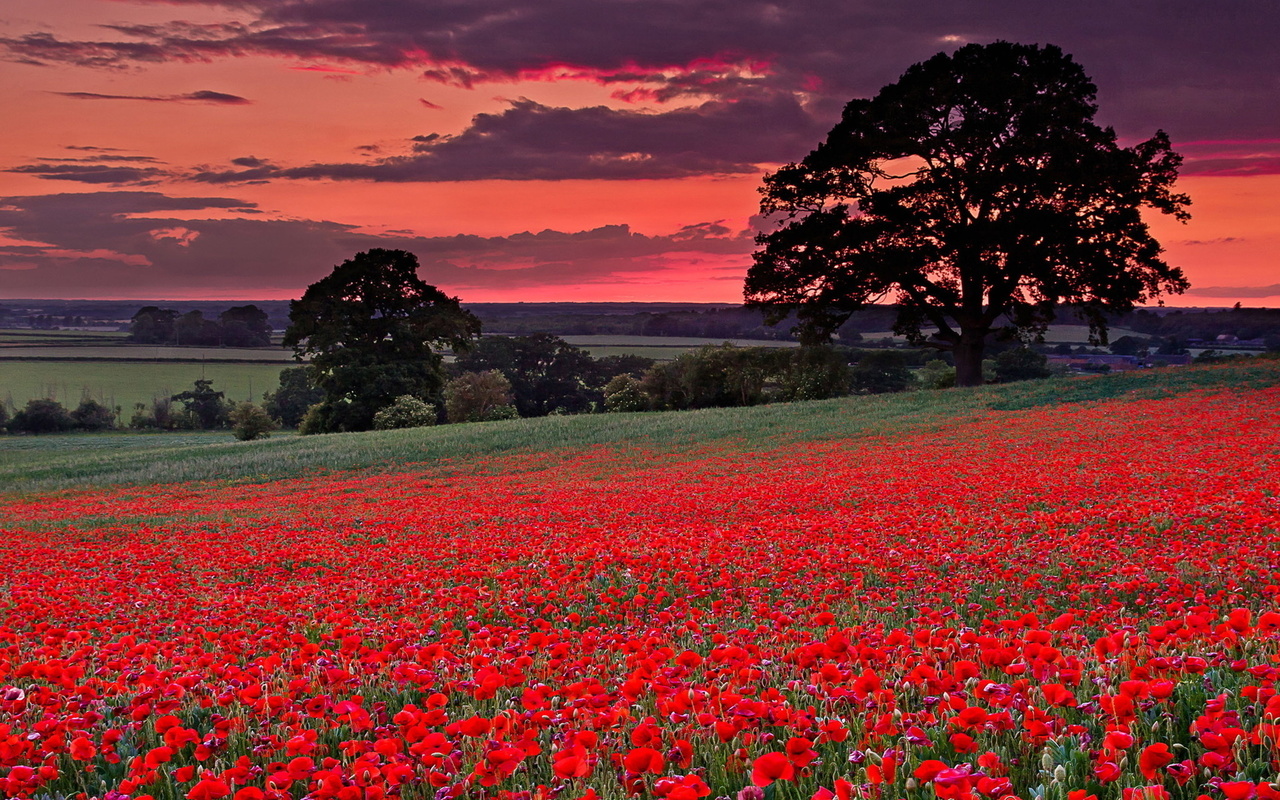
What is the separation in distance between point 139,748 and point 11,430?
9283cm

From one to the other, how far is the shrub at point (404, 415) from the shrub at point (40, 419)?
49052 millimetres

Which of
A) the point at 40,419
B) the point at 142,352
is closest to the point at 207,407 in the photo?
the point at 40,419

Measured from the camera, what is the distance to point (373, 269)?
175 feet

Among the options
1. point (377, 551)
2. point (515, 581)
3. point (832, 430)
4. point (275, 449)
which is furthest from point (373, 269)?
point (515, 581)

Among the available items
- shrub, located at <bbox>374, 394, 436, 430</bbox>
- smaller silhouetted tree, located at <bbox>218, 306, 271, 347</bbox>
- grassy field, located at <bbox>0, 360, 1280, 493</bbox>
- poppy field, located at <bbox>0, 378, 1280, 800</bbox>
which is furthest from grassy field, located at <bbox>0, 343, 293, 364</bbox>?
poppy field, located at <bbox>0, 378, 1280, 800</bbox>

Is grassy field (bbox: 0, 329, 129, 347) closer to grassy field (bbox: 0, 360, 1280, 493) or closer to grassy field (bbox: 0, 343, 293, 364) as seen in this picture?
grassy field (bbox: 0, 343, 293, 364)

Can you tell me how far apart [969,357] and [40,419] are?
82.6 m

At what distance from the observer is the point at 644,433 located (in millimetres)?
32844

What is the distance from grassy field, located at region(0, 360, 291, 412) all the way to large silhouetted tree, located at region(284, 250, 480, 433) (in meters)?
47.2

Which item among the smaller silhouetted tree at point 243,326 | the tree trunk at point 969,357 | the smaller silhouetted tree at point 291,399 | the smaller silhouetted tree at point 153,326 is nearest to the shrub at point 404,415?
the tree trunk at point 969,357

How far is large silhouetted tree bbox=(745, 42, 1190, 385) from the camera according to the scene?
112 ft

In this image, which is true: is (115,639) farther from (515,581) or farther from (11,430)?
(11,430)

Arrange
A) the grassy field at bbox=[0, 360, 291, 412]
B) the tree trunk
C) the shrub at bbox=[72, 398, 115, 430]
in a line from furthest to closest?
the grassy field at bbox=[0, 360, 291, 412] < the shrub at bbox=[72, 398, 115, 430] < the tree trunk

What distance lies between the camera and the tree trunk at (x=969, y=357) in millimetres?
38188
